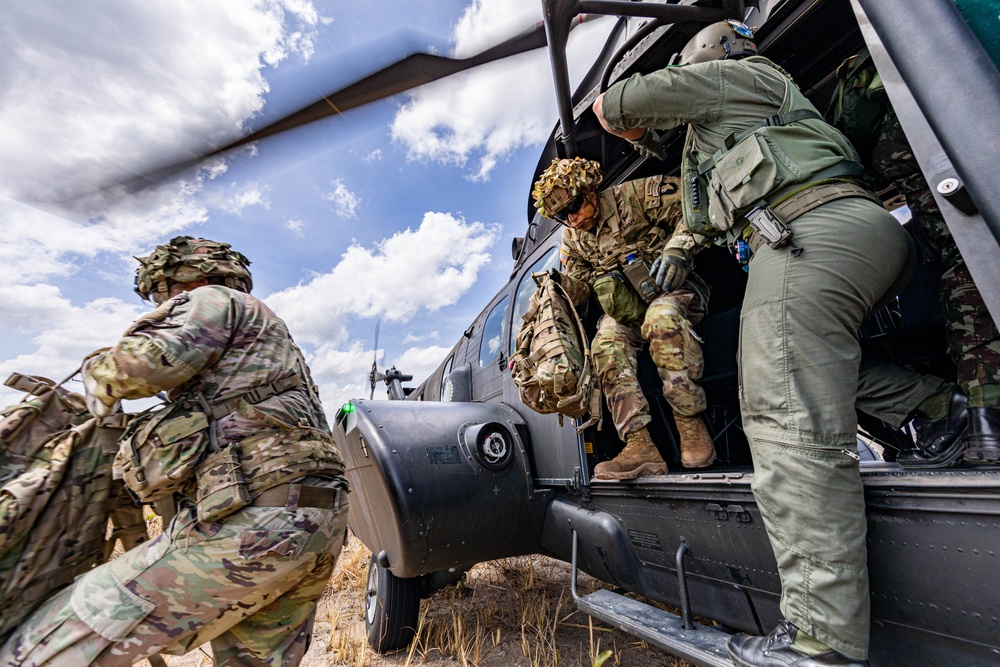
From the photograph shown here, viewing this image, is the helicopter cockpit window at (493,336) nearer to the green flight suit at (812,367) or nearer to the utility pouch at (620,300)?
the utility pouch at (620,300)

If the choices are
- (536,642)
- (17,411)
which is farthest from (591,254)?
(17,411)

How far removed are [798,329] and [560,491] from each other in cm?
166

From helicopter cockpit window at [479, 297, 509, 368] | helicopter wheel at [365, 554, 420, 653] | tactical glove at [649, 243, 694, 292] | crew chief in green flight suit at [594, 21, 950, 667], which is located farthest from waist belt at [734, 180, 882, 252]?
helicopter wheel at [365, 554, 420, 653]

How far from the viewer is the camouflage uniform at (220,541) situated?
1476mm

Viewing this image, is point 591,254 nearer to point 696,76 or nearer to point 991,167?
point 696,76

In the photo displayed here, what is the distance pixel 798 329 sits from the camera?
1.38m

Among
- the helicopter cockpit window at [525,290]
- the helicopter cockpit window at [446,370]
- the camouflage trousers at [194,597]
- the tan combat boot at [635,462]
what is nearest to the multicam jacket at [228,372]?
the camouflage trousers at [194,597]

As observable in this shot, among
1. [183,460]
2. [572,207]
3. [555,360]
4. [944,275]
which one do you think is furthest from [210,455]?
[944,275]

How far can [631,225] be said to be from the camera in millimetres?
2484

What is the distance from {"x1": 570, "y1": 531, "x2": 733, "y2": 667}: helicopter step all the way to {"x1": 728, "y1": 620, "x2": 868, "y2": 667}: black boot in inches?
1.9

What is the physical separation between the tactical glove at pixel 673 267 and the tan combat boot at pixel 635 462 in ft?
2.16

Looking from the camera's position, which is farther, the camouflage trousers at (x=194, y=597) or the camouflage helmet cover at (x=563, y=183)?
the camouflage helmet cover at (x=563, y=183)

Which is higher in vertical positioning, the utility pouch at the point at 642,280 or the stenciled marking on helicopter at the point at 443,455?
the utility pouch at the point at 642,280

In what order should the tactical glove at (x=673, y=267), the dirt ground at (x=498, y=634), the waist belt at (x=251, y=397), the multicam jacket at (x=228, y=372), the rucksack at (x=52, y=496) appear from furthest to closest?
the dirt ground at (x=498, y=634), the tactical glove at (x=673, y=267), the waist belt at (x=251, y=397), the multicam jacket at (x=228, y=372), the rucksack at (x=52, y=496)
